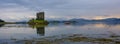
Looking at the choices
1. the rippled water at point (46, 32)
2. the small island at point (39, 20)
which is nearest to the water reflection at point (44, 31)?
the rippled water at point (46, 32)

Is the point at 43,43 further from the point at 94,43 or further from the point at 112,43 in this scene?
the point at 112,43

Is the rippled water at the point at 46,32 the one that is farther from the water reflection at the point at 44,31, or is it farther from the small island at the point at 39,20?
the small island at the point at 39,20

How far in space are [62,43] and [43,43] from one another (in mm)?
2434

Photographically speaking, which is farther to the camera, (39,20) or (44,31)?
(39,20)

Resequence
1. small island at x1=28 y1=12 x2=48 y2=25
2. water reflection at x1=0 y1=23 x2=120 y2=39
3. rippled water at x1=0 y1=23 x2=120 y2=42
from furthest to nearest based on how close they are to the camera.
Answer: small island at x1=28 y1=12 x2=48 y2=25 → water reflection at x1=0 y1=23 x2=120 y2=39 → rippled water at x1=0 y1=23 x2=120 y2=42

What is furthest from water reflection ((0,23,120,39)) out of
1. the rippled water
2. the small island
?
the small island

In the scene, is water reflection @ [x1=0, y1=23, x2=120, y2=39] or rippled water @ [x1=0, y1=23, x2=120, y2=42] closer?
rippled water @ [x1=0, y1=23, x2=120, y2=42]

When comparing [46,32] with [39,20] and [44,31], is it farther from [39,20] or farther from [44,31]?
[39,20]

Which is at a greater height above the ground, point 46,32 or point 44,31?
point 46,32

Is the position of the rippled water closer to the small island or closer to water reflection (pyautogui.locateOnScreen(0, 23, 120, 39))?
water reflection (pyautogui.locateOnScreen(0, 23, 120, 39))

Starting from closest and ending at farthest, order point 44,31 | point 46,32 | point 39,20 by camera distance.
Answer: point 46,32, point 44,31, point 39,20

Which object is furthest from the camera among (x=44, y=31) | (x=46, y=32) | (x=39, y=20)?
(x=39, y=20)

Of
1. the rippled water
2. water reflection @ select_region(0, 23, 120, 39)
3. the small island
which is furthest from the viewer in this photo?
the small island

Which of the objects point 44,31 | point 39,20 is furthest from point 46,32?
point 39,20
